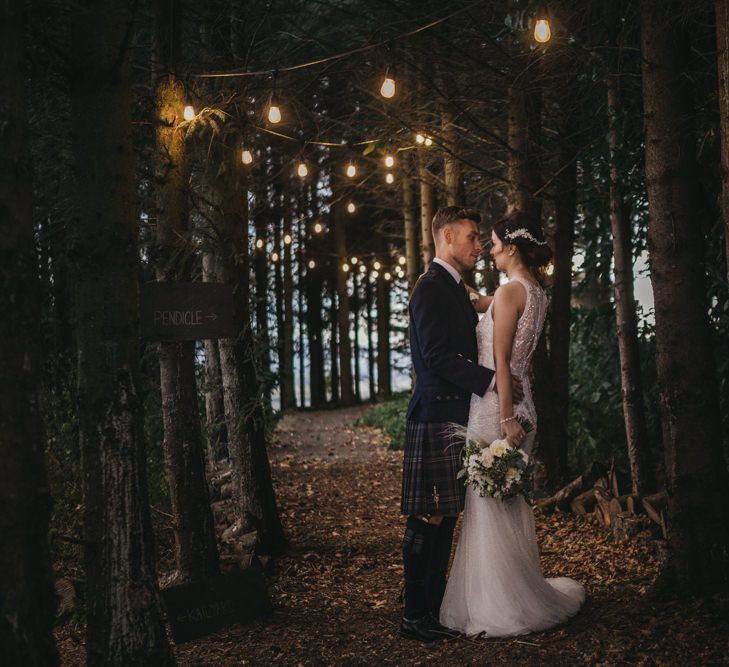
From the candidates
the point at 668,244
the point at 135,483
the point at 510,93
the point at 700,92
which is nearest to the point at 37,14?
the point at 135,483

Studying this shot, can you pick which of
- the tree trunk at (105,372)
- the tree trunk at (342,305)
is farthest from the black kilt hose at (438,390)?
the tree trunk at (342,305)

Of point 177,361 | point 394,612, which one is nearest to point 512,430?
point 394,612

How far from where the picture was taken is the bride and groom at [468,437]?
15.1ft

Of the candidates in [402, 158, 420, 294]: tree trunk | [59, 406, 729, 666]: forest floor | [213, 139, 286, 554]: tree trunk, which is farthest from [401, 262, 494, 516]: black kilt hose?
[402, 158, 420, 294]: tree trunk

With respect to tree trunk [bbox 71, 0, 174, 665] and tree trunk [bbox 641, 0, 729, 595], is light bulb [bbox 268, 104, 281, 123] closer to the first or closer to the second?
tree trunk [bbox 71, 0, 174, 665]

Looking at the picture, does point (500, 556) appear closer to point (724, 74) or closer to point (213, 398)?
point (724, 74)

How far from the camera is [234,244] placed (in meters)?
6.51

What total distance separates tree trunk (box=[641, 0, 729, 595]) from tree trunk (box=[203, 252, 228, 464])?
3953 millimetres

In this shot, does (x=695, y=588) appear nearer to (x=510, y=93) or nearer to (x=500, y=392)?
(x=500, y=392)

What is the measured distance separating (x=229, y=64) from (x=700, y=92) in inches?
157

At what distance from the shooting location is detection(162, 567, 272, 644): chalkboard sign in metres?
4.61

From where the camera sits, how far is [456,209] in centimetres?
481

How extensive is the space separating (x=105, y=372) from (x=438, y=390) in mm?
2047

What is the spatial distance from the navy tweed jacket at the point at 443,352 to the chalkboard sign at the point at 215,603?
62.3 inches
